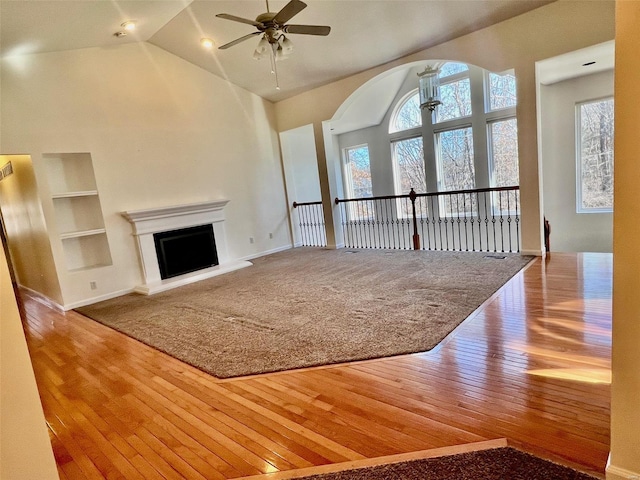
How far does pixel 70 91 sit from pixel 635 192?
20.0 ft

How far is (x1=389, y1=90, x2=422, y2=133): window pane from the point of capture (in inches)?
313

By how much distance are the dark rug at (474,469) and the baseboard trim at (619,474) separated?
0.47ft

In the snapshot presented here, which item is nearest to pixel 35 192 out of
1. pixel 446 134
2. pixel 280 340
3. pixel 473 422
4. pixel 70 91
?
pixel 70 91

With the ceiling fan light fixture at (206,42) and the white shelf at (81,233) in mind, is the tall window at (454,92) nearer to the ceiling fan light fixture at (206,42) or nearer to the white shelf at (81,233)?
the ceiling fan light fixture at (206,42)

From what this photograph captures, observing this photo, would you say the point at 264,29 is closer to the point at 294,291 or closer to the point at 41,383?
the point at 294,291

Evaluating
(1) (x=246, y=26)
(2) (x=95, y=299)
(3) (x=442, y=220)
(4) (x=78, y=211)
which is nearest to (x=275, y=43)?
(1) (x=246, y=26)

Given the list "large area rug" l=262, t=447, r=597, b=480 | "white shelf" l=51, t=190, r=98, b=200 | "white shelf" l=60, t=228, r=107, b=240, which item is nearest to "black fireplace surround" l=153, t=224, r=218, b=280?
"white shelf" l=60, t=228, r=107, b=240

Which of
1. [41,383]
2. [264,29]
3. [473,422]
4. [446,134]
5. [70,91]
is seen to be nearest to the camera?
[473,422]

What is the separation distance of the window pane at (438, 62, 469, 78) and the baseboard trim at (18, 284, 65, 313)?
8.05m

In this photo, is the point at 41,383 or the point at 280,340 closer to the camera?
the point at 41,383

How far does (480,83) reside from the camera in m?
6.94

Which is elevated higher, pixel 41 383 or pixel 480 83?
pixel 480 83

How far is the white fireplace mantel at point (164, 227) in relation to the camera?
541 centimetres

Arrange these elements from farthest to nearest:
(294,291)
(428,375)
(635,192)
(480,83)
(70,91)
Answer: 1. (480,83)
2. (70,91)
3. (294,291)
4. (428,375)
5. (635,192)
